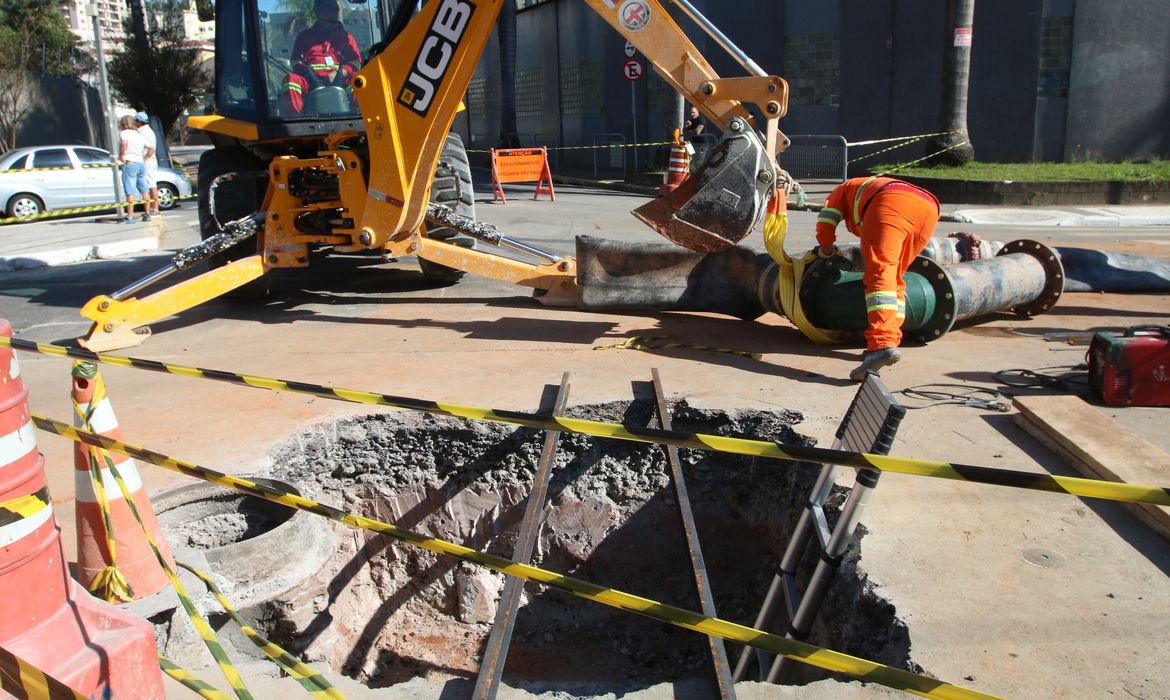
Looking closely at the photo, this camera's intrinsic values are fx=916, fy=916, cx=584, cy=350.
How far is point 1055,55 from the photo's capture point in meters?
19.4

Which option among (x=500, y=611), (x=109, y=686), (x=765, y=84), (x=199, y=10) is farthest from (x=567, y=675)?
(x=199, y=10)

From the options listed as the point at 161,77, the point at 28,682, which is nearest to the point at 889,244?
the point at 28,682

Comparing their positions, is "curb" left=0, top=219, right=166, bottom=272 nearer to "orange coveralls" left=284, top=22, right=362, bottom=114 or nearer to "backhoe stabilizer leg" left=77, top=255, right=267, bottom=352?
"backhoe stabilizer leg" left=77, top=255, right=267, bottom=352

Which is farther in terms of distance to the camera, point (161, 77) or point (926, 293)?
point (161, 77)

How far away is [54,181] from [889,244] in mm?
17453

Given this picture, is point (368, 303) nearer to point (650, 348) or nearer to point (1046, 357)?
point (650, 348)

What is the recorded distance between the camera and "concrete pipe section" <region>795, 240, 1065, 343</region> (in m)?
6.50

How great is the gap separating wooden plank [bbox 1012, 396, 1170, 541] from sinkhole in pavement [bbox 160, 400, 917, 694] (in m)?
1.30

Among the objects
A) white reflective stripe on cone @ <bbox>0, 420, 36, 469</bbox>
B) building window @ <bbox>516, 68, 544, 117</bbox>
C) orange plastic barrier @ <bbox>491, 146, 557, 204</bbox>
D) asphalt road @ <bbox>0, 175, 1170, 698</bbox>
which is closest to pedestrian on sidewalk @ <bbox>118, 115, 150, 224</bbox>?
asphalt road @ <bbox>0, 175, 1170, 698</bbox>

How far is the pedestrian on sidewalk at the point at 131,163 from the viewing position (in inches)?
622

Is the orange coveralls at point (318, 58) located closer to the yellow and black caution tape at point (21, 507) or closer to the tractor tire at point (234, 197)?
the tractor tire at point (234, 197)

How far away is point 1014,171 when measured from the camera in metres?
Answer: 18.0

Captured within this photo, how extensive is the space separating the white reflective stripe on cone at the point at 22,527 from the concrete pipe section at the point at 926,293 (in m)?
5.19

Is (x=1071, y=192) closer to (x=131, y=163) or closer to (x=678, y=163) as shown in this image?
(x=678, y=163)
